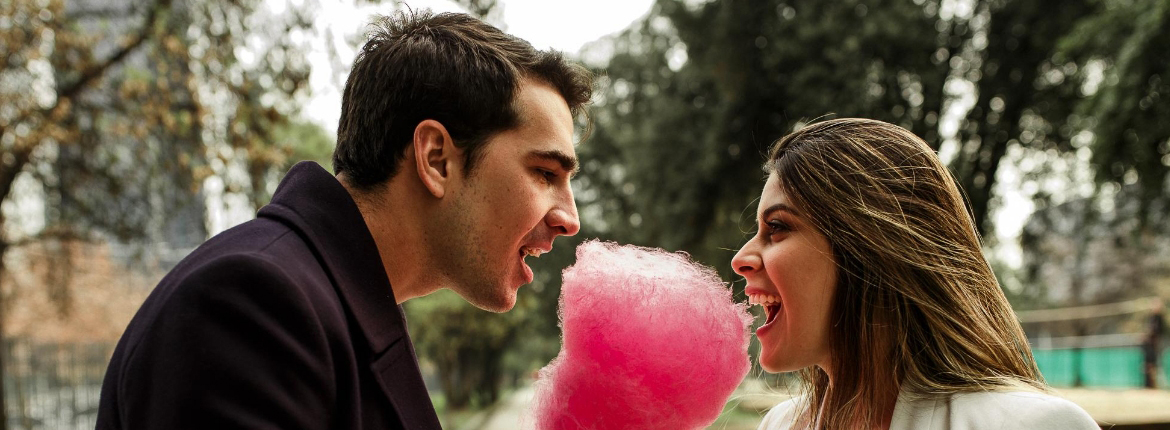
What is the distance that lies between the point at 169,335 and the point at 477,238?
80cm

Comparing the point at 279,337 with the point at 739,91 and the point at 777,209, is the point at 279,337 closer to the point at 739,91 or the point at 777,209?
the point at 777,209

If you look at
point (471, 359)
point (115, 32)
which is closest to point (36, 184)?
point (115, 32)

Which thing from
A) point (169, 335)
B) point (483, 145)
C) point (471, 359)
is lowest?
point (471, 359)

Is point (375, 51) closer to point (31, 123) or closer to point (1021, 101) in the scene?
point (31, 123)

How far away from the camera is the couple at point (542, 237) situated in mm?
1719

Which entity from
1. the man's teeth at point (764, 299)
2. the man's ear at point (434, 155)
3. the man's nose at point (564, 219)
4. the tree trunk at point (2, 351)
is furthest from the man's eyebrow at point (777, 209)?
the tree trunk at point (2, 351)

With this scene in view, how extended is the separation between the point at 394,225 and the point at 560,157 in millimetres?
436

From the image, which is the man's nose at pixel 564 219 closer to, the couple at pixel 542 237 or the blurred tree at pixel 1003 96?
the couple at pixel 542 237

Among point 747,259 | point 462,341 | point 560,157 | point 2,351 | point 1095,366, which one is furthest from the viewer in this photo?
point 462,341

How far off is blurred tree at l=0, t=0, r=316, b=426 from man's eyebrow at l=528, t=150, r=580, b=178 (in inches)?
236

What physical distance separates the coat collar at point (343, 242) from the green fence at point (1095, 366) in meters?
17.3

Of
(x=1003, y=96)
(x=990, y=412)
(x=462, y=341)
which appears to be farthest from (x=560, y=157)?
(x=462, y=341)

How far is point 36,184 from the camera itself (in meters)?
10.0

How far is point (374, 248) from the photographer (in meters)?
1.79
